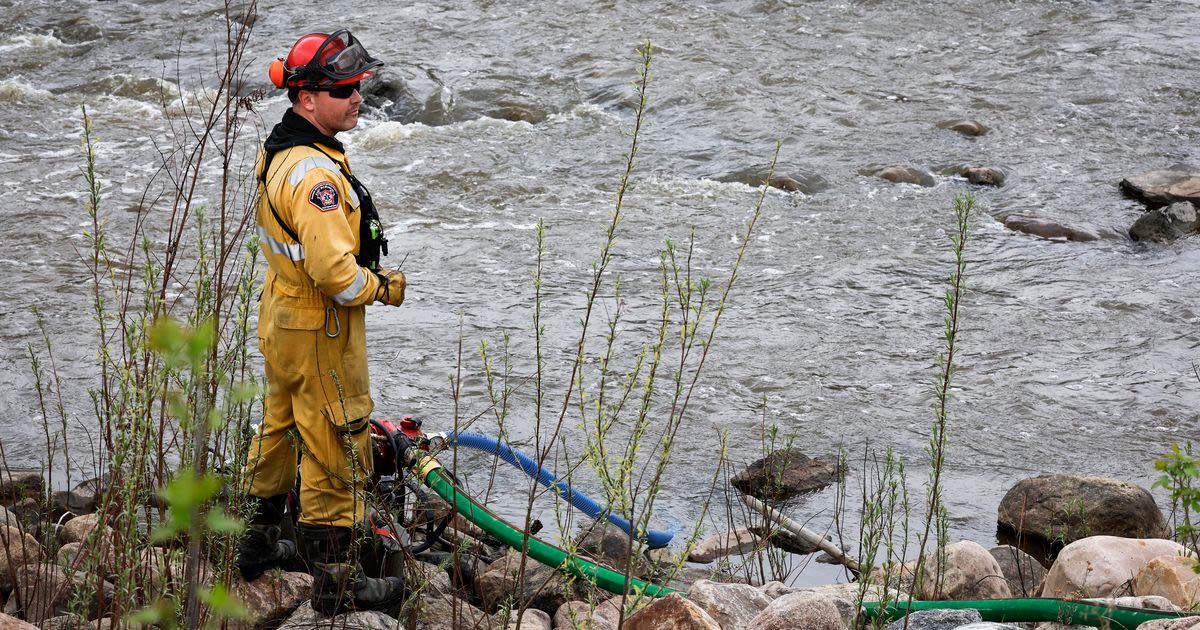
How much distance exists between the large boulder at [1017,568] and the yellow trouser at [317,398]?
2.83 meters

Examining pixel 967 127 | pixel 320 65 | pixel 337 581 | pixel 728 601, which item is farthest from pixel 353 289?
Result: pixel 967 127

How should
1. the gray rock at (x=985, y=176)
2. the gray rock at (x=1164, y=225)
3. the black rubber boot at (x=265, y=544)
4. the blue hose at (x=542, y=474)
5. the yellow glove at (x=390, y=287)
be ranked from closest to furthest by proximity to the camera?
1. the yellow glove at (x=390, y=287)
2. the black rubber boot at (x=265, y=544)
3. the blue hose at (x=542, y=474)
4. the gray rock at (x=1164, y=225)
5. the gray rock at (x=985, y=176)

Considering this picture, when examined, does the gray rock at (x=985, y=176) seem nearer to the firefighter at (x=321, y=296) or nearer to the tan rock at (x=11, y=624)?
the firefighter at (x=321, y=296)

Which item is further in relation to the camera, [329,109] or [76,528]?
[76,528]

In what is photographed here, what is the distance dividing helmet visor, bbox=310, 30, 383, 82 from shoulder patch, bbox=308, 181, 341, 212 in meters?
0.38

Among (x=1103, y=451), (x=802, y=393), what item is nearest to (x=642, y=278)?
(x=802, y=393)

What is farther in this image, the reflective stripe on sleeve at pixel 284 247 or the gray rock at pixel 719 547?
the gray rock at pixel 719 547

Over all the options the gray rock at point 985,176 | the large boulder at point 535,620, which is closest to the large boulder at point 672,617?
the large boulder at point 535,620

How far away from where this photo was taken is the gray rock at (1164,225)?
9.83 meters

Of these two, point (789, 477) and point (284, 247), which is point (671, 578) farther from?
point (789, 477)

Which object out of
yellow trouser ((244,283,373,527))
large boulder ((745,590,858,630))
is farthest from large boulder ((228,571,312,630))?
large boulder ((745,590,858,630))

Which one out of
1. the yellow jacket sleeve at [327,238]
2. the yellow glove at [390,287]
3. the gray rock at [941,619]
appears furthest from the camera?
the yellow glove at [390,287]

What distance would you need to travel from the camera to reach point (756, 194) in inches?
428

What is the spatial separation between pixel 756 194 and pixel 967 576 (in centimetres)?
622
